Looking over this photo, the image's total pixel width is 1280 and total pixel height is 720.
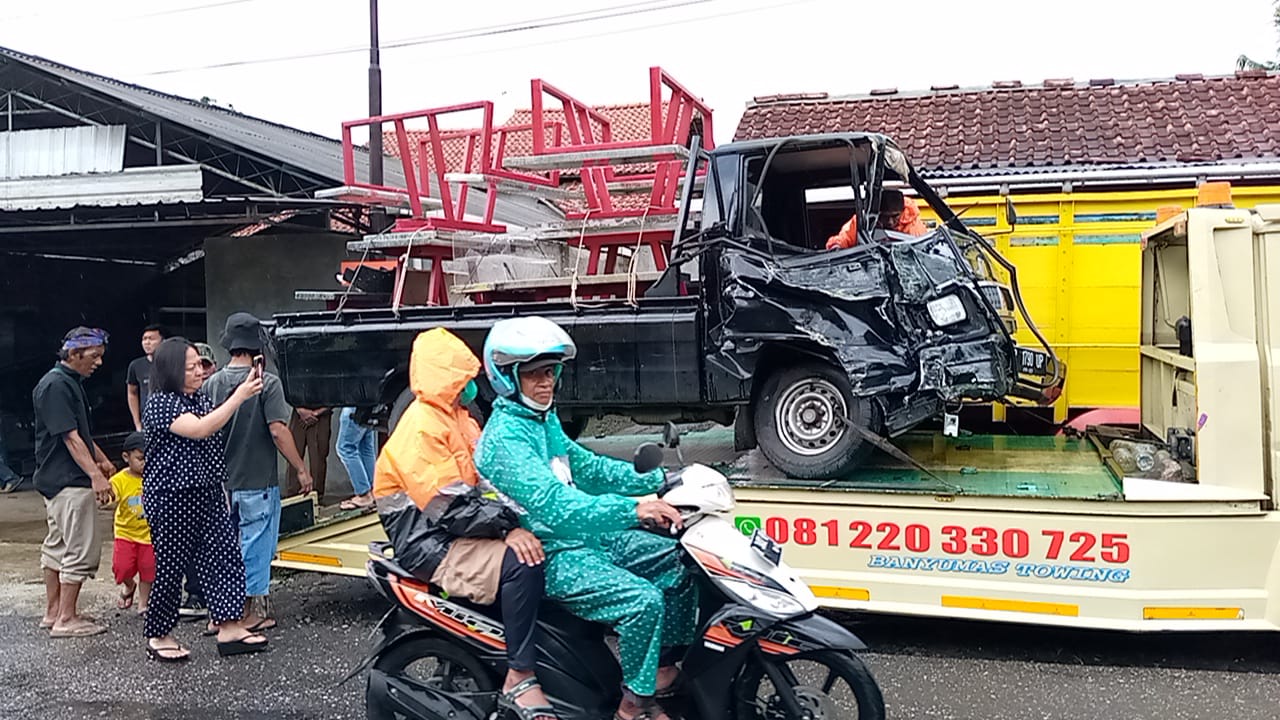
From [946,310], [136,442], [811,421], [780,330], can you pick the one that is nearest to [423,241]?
[136,442]

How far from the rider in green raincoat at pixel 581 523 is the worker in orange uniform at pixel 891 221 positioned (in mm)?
2524

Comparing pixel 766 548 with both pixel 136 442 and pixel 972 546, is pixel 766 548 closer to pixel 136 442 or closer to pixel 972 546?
pixel 972 546

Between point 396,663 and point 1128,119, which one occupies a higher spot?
point 1128,119

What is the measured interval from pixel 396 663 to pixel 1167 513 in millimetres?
3578

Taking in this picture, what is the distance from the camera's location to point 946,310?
5.62 m

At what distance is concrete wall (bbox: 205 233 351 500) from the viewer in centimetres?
1200

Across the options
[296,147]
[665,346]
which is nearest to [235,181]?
[296,147]

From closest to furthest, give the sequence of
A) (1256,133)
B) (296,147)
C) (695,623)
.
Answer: (695,623), (1256,133), (296,147)

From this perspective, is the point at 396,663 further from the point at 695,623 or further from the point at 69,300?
the point at 69,300

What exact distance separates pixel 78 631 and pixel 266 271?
6499mm

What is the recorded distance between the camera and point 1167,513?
5043 mm

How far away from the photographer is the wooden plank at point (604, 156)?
685 cm

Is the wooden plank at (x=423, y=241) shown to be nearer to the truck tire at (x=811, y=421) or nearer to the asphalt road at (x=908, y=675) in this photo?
the asphalt road at (x=908, y=675)

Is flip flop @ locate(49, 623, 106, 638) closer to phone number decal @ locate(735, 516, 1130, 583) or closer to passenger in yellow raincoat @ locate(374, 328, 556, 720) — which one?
passenger in yellow raincoat @ locate(374, 328, 556, 720)
